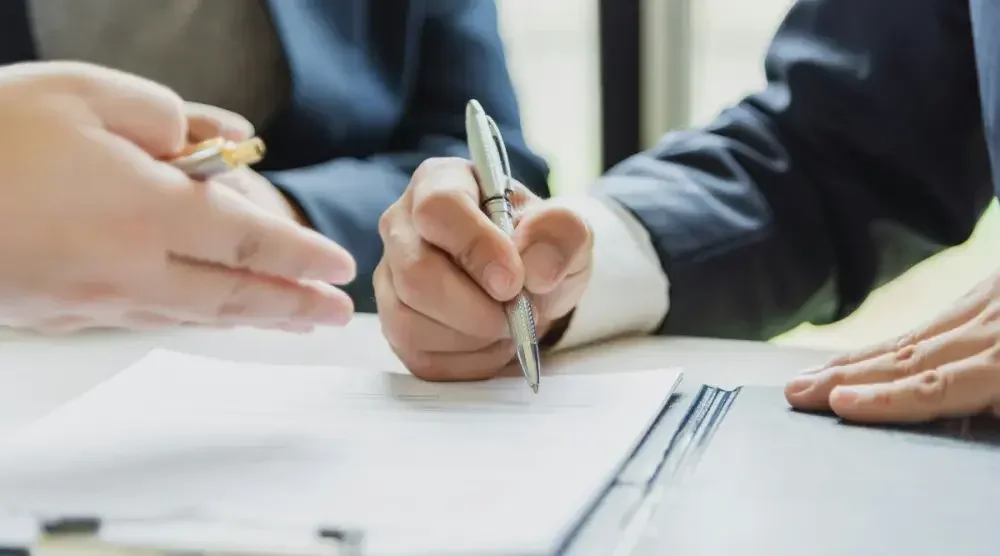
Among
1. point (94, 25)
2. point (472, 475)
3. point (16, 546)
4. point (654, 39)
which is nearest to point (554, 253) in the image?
point (472, 475)

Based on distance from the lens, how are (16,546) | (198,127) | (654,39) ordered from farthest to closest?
(654,39) → (198,127) → (16,546)

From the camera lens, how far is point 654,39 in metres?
1.25

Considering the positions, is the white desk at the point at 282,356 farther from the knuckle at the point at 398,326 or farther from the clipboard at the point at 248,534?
the clipboard at the point at 248,534

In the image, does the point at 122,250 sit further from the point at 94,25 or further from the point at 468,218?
the point at 94,25

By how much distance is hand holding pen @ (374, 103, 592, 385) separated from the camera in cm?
48

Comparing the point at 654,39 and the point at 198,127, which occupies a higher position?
the point at 198,127

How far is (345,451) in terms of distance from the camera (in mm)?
394

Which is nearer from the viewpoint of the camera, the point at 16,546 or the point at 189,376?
the point at 16,546

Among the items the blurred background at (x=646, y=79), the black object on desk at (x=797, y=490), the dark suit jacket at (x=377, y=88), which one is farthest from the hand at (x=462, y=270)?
the blurred background at (x=646, y=79)

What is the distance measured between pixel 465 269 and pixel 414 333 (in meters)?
0.05

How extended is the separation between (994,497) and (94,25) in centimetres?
73

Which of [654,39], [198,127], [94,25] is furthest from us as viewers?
[654,39]

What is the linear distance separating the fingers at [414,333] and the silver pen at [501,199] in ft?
0.09

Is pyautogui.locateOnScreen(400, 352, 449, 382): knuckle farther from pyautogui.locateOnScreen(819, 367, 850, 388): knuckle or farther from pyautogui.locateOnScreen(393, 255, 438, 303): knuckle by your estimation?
pyautogui.locateOnScreen(819, 367, 850, 388): knuckle
